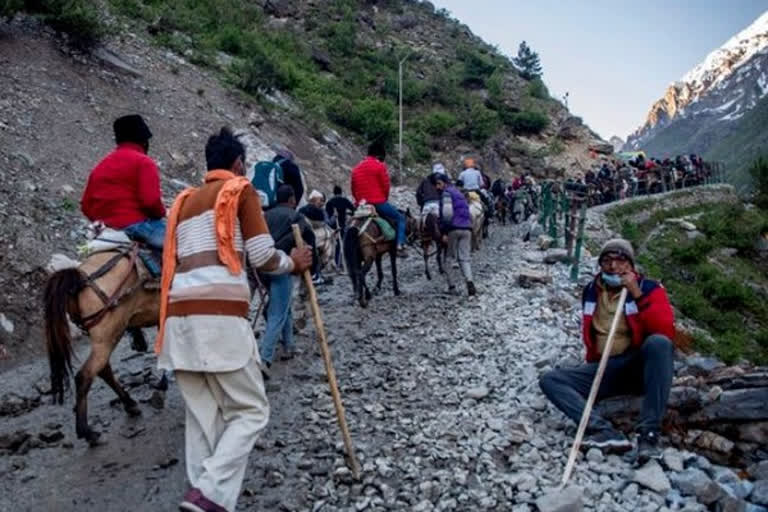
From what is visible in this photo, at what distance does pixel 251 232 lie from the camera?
324 centimetres

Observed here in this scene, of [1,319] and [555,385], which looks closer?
[555,385]

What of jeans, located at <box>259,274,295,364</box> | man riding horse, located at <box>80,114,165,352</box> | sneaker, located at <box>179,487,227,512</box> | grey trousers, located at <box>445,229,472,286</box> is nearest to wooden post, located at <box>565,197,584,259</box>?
grey trousers, located at <box>445,229,472,286</box>

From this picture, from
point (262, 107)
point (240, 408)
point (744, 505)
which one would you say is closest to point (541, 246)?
point (744, 505)

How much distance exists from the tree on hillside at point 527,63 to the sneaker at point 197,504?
175ft

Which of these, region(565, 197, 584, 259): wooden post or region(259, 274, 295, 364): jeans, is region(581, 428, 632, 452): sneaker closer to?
region(259, 274, 295, 364): jeans

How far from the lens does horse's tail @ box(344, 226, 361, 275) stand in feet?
28.4

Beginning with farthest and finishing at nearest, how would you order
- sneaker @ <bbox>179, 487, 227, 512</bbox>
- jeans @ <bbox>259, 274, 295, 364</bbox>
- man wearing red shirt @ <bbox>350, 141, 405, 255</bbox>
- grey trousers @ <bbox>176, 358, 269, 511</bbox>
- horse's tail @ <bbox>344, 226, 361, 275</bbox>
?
man wearing red shirt @ <bbox>350, 141, 405, 255</bbox> → horse's tail @ <bbox>344, 226, 361, 275</bbox> → jeans @ <bbox>259, 274, 295, 364</bbox> → grey trousers @ <bbox>176, 358, 269, 511</bbox> → sneaker @ <bbox>179, 487, 227, 512</bbox>

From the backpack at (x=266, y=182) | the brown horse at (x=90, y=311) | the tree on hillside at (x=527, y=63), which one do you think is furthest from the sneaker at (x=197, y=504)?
the tree on hillside at (x=527, y=63)

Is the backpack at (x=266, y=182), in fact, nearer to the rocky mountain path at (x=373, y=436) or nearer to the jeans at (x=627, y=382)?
the rocky mountain path at (x=373, y=436)

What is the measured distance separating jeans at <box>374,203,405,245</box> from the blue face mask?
4.82 meters

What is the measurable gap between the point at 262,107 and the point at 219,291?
19.0 m

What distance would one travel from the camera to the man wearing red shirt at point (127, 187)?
15.9 ft

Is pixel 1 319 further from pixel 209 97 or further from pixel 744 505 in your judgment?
pixel 209 97

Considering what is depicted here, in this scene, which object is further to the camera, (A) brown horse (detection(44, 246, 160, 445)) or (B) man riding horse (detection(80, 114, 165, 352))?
(B) man riding horse (detection(80, 114, 165, 352))
